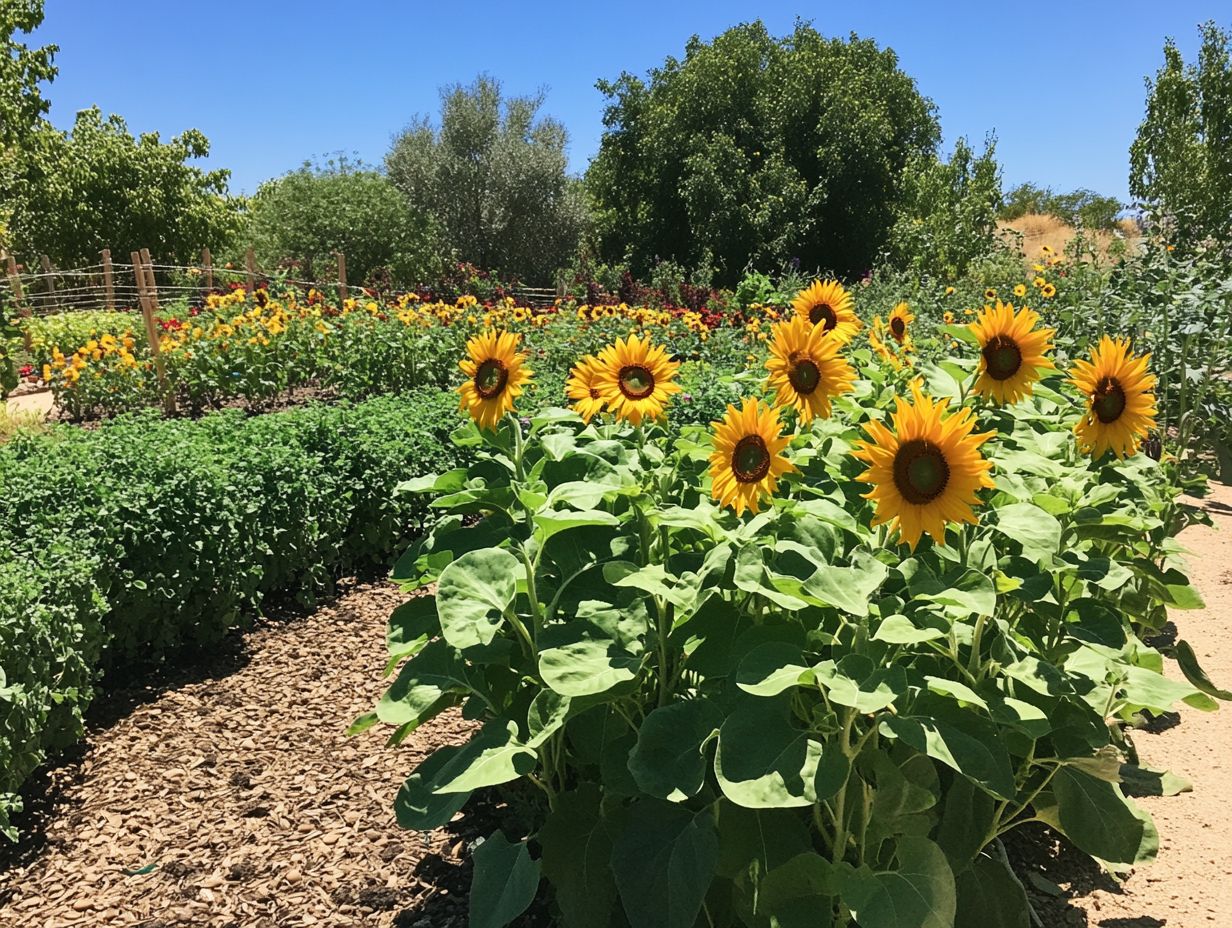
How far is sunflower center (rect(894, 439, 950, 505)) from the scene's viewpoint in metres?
1.49

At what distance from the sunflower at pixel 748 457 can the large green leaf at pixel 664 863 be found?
58cm

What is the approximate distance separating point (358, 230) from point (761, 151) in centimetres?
954

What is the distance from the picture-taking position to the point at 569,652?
1648 millimetres

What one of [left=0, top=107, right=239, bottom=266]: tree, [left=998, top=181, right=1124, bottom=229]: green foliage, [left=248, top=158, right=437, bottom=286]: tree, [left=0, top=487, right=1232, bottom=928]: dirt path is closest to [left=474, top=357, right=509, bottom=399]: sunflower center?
[left=0, top=487, right=1232, bottom=928]: dirt path

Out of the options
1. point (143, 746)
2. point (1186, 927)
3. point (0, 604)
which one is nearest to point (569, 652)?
point (1186, 927)

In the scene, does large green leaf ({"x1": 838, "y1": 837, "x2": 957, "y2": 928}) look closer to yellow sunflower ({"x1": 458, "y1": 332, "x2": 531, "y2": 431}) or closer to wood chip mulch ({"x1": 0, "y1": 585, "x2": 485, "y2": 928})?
wood chip mulch ({"x1": 0, "y1": 585, "x2": 485, "y2": 928})

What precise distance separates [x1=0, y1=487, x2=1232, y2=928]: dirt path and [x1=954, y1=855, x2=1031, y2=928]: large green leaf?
1.41 ft

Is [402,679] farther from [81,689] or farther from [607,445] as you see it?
[81,689]

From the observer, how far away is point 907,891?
152 centimetres

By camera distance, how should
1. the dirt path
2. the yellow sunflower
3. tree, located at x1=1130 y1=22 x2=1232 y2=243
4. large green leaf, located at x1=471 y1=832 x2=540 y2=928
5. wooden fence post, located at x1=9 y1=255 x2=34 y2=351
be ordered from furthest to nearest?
tree, located at x1=1130 y1=22 x2=1232 y2=243 → wooden fence post, located at x1=9 y1=255 x2=34 y2=351 → the dirt path → the yellow sunflower → large green leaf, located at x1=471 y1=832 x2=540 y2=928

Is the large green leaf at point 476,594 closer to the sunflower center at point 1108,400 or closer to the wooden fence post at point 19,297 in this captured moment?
the sunflower center at point 1108,400

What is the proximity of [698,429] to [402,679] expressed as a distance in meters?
1.04

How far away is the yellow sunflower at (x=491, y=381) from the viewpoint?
2.12 m

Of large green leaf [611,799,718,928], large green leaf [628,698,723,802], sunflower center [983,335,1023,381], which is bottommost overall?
large green leaf [611,799,718,928]
